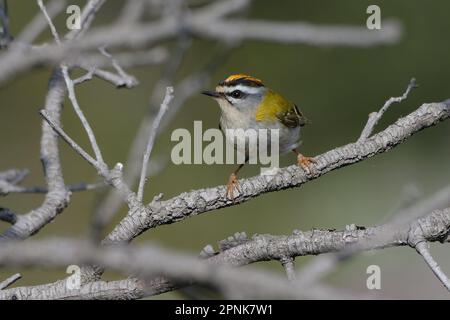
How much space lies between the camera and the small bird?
2771mm

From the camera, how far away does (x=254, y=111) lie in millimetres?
2846

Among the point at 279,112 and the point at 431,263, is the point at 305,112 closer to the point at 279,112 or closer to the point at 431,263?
the point at 279,112

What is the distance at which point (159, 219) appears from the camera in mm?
1642

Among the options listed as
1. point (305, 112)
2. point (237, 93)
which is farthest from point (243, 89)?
point (305, 112)

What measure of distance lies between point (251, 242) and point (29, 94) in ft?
12.4

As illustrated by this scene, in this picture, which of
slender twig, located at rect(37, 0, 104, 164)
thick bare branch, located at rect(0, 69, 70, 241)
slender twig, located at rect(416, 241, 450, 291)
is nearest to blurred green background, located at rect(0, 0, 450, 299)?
thick bare branch, located at rect(0, 69, 70, 241)

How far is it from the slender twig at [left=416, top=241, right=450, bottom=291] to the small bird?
131cm

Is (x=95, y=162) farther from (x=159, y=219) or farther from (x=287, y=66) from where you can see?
(x=287, y=66)

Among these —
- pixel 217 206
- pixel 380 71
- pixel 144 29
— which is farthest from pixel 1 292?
pixel 380 71

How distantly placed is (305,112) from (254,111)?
233 centimetres

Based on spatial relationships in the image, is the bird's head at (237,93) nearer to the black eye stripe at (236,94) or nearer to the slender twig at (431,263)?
the black eye stripe at (236,94)

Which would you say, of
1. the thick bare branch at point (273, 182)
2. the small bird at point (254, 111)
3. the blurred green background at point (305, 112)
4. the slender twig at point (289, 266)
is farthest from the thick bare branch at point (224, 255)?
the blurred green background at point (305, 112)

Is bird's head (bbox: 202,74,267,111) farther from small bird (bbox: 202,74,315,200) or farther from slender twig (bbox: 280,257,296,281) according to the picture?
slender twig (bbox: 280,257,296,281)

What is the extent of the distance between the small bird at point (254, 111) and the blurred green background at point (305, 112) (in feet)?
6.45
